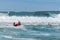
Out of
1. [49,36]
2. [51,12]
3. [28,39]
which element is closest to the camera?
[28,39]

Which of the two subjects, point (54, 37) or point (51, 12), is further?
point (51, 12)

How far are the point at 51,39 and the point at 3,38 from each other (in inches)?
67.4

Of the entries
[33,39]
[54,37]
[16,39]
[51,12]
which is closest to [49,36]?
[54,37]

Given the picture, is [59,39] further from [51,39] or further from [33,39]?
[33,39]

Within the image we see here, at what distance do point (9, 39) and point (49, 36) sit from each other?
1599mm

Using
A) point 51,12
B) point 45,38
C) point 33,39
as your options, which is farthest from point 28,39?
point 51,12

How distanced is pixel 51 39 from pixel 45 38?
230 mm

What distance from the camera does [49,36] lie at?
802 centimetres

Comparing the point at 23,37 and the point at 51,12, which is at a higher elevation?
the point at 51,12

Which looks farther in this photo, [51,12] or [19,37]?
[51,12]

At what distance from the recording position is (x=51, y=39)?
7531 mm

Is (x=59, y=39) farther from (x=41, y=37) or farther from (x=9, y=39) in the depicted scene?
(x=9, y=39)

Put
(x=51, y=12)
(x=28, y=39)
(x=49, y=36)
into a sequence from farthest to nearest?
(x=51, y=12) < (x=49, y=36) < (x=28, y=39)

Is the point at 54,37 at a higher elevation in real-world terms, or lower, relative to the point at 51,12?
lower
